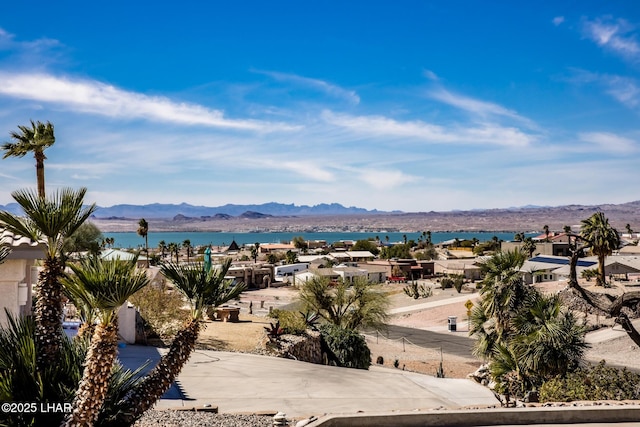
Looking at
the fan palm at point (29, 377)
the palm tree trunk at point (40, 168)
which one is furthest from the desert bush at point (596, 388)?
the palm tree trunk at point (40, 168)

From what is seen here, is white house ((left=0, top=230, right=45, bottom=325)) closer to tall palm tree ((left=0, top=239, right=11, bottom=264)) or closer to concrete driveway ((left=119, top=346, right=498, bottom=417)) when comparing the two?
tall palm tree ((left=0, top=239, right=11, bottom=264))

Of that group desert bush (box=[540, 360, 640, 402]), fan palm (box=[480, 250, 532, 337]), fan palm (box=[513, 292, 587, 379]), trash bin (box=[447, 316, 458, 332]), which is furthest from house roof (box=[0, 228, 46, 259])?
trash bin (box=[447, 316, 458, 332])

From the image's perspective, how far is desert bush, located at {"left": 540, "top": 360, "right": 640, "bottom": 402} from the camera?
14.3 m

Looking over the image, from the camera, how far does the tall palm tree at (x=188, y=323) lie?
326 inches

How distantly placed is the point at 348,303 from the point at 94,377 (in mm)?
33374

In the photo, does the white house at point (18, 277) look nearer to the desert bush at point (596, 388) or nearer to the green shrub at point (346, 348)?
the desert bush at point (596, 388)

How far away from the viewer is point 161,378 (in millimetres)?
8445

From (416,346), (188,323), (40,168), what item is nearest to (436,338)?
(416,346)

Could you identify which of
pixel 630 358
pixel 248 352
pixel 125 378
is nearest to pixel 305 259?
pixel 630 358

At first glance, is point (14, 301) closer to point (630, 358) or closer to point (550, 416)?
point (550, 416)

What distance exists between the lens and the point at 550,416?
1170cm

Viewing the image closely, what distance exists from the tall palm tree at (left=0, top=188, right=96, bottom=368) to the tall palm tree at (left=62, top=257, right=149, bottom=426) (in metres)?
0.39

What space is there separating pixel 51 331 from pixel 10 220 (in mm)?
1530

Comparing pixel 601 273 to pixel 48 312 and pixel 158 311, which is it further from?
pixel 48 312
